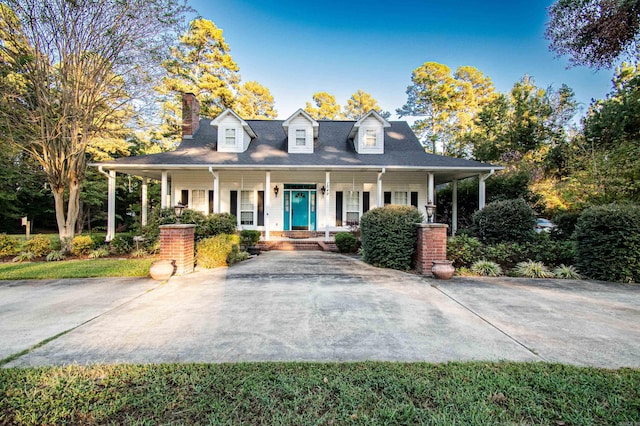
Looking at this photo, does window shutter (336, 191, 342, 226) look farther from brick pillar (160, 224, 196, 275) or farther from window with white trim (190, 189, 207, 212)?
brick pillar (160, 224, 196, 275)

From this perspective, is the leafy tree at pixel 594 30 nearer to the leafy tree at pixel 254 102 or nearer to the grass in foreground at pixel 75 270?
the grass in foreground at pixel 75 270

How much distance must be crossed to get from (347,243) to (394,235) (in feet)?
11.3

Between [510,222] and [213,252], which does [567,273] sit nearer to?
[510,222]

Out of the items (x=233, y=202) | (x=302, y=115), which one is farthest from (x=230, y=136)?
(x=302, y=115)

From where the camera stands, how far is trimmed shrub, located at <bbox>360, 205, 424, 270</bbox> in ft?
22.0

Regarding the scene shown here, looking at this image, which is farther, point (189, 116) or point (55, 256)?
point (189, 116)

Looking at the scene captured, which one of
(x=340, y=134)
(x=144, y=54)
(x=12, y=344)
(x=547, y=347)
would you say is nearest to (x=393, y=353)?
(x=547, y=347)

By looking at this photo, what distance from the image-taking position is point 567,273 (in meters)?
6.27

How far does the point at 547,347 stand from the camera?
9.70 feet

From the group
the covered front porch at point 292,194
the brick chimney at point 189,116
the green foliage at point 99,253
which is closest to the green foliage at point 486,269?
the covered front porch at point 292,194

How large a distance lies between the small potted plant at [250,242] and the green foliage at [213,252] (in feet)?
7.00

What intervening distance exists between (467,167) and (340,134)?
661 cm

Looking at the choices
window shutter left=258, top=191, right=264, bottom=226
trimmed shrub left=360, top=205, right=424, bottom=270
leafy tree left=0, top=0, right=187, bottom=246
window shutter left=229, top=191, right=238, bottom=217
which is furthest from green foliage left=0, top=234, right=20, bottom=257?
trimmed shrub left=360, top=205, right=424, bottom=270

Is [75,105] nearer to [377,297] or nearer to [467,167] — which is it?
[377,297]
